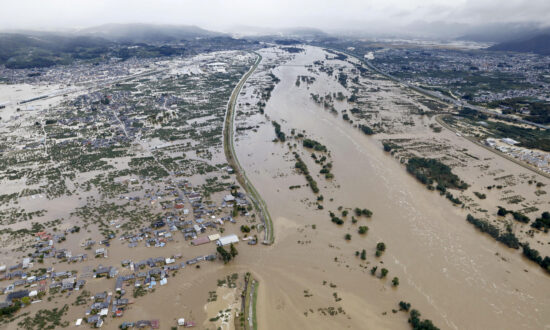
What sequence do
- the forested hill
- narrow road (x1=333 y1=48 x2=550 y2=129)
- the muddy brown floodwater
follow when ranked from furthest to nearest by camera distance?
the forested hill
narrow road (x1=333 y1=48 x2=550 y2=129)
the muddy brown floodwater

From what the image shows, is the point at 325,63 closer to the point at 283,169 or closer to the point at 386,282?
the point at 283,169

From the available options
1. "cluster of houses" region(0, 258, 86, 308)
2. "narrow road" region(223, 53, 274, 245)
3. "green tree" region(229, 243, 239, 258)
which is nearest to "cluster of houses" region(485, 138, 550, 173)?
"narrow road" region(223, 53, 274, 245)

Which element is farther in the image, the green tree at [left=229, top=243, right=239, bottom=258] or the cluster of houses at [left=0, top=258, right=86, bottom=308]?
the green tree at [left=229, top=243, right=239, bottom=258]

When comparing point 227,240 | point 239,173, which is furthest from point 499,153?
point 227,240

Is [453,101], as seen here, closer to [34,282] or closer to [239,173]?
[239,173]

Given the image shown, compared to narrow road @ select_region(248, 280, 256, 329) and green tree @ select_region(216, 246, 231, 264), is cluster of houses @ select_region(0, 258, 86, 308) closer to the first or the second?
green tree @ select_region(216, 246, 231, 264)

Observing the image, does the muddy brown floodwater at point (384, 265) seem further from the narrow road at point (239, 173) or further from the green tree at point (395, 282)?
the narrow road at point (239, 173)

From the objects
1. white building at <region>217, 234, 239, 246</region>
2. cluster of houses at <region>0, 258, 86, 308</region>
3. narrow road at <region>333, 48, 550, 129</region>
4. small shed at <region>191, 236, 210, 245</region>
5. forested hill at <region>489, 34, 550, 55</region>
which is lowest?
cluster of houses at <region>0, 258, 86, 308</region>

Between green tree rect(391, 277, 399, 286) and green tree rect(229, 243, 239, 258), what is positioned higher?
green tree rect(229, 243, 239, 258)

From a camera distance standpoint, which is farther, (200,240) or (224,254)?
(200,240)

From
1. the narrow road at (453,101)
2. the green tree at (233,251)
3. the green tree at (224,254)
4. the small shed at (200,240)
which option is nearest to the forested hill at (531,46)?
the narrow road at (453,101)
